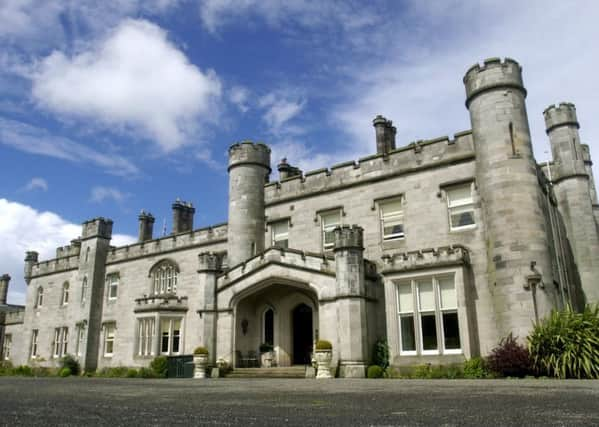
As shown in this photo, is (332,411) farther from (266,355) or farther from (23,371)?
(23,371)

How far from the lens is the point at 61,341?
31.6 m

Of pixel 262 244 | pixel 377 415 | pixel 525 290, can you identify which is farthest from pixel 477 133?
pixel 377 415

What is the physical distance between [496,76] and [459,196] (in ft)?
14.0

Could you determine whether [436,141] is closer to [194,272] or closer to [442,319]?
[442,319]

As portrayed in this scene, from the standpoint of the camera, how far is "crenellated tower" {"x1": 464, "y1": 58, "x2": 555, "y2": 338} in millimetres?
15164

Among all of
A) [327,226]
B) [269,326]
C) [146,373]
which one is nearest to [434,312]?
[327,226]

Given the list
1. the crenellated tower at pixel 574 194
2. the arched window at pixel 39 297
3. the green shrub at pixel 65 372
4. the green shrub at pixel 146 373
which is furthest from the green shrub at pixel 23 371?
the crenellated tower at pixel 574 194

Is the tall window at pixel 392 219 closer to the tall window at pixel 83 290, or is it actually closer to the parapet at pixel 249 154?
the parapet at pixel 249 154

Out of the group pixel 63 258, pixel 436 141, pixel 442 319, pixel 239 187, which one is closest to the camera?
pixel 442 319

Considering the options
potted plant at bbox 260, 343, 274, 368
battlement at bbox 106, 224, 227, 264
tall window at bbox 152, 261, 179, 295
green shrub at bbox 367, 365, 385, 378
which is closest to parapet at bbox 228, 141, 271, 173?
battlement at bbox 106, 224, 227, 264

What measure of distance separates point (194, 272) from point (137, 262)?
194 inches

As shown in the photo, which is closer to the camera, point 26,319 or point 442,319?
point 442,319

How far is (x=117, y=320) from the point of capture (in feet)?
93.4

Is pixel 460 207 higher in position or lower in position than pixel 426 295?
higher
